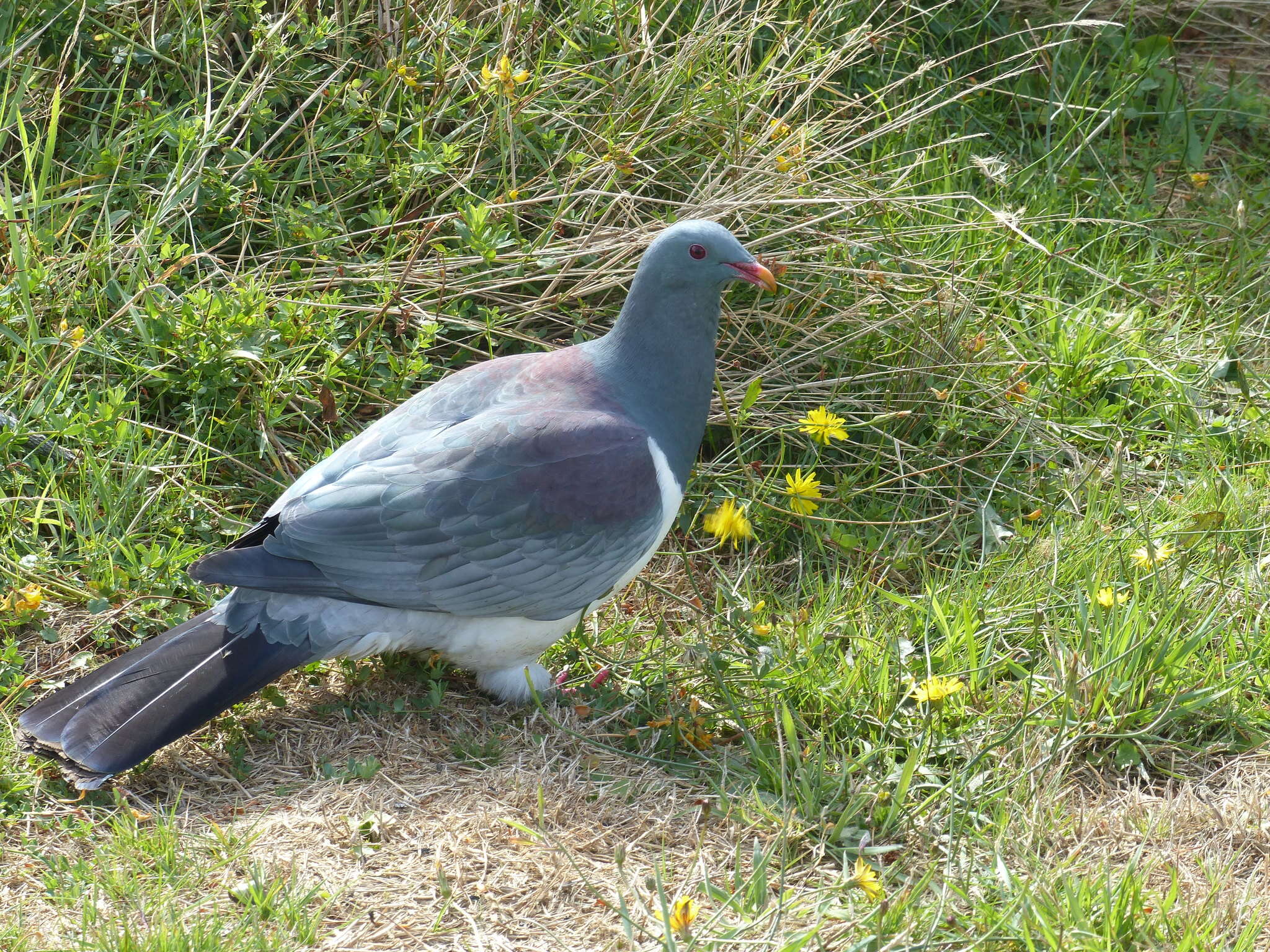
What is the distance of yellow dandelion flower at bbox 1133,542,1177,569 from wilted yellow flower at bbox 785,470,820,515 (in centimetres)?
79

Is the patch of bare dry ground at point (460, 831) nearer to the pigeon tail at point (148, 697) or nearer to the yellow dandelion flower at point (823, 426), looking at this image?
the pigeon tail at point (148, 697)

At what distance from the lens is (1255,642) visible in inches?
121

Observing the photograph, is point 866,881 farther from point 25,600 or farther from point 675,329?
point 25,600

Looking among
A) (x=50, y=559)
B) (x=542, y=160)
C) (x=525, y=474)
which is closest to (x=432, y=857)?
(x=525, y=474)

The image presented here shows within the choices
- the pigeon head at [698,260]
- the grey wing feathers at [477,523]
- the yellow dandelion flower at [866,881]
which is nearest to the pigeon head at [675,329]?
the pigeon head at [698,260]

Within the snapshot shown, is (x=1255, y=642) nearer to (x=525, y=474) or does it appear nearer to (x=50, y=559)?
(x=525, y=474)

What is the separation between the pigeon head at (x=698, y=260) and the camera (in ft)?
10.2

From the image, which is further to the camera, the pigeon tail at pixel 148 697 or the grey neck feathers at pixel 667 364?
Result: the grey neck feathers at pixel 667 364

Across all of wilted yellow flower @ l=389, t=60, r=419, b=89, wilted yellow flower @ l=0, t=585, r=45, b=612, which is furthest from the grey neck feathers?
wilted yellow flower @ l=0, t=585, r=45, b=612

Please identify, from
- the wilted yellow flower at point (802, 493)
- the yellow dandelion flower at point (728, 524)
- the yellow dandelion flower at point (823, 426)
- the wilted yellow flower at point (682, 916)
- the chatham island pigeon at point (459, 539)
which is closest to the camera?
the wilted yellow flower at point (682, 916)

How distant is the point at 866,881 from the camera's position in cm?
236

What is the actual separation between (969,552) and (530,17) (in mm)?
2255

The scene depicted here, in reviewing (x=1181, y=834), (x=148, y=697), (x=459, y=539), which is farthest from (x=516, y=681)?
(x=1181, y=834)

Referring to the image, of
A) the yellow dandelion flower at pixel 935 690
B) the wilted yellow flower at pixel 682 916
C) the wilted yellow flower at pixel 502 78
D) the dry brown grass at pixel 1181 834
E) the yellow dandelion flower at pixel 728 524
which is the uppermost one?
the wilted yellow flower at pixel 502 78
